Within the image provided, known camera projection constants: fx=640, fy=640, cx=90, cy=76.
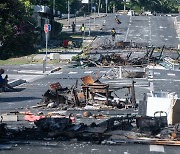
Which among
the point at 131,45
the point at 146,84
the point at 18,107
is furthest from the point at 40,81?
the point at 131,45

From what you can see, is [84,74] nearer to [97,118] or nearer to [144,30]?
[97,118]

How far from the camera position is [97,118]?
18828mm

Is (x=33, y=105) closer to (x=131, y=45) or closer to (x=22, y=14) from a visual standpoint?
(x=22, y=14)

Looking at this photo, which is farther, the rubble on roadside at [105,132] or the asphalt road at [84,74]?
the rubble on roadside at [105,132]

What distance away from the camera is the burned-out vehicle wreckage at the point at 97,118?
15016 millimetres

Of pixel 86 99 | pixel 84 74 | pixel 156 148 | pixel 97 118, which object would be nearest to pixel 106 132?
pixel 156 148

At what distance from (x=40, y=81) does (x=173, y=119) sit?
53.9 feet

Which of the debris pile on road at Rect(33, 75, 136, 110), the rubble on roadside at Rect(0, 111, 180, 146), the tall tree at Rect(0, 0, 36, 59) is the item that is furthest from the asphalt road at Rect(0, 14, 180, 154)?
the tall tree at Rect(0, 0, 36, 59)

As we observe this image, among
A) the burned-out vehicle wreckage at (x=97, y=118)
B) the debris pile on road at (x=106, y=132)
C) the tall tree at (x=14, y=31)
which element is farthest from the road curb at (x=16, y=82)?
the tall tree at (x=14, y=31)

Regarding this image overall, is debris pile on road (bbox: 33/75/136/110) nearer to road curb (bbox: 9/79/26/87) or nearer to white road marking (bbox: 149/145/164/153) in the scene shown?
white road marking (bbox: 149/145/164/153)

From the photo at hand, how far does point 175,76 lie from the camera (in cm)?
3681

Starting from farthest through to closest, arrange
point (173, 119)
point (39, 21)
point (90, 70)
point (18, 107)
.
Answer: point (39, 21)
point (90, 70)
point (18, 107)
point (173, 119)

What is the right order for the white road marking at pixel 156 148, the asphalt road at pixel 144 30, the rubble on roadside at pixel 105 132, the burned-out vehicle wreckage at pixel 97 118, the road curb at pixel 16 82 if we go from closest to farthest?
the white road marking at pixel 156 148, the rubble on roadside at pixel 105 132, the burned-out vehicle wreckage at pixel 97 118, the road curb at pixel 16 82, the asphalt road at pixel 144 30

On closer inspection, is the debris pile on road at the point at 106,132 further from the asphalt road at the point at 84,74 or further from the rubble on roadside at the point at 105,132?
the asphalt road at the point at 84,74
